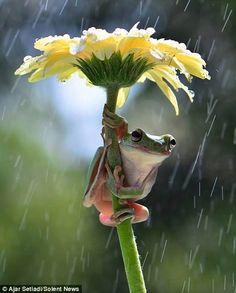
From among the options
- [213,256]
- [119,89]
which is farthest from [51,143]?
[119,89]

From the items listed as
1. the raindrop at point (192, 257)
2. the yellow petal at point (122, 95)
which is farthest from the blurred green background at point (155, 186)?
the yellow petal at point (122, 95)

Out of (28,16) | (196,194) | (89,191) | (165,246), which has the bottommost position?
(89,191)

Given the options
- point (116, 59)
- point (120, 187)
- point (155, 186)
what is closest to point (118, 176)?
point (120, 187)

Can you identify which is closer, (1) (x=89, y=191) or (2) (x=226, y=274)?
(1) (x=89, y=191)

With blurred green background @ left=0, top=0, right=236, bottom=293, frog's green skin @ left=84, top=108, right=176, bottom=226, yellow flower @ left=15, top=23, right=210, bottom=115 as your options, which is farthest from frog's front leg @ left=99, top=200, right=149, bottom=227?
blurred green background @ left=0, top=0, right=236, bottom=293

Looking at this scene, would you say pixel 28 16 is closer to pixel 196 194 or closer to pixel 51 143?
pixel 51 143

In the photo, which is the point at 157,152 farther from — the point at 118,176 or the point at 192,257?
the point at 192,257
